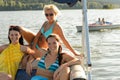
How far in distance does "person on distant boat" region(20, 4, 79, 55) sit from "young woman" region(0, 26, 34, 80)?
384 millimetres

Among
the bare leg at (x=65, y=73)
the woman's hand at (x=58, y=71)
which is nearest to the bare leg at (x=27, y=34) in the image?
the woman's hand at (x=58, y=71)

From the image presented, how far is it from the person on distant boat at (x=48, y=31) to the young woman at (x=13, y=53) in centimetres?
38

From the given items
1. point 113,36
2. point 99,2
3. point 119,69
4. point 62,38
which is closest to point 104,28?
point 113,36

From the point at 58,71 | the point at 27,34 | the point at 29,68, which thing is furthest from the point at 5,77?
the point at 27,34

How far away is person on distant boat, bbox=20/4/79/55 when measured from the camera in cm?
645

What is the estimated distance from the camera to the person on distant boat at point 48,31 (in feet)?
21.2

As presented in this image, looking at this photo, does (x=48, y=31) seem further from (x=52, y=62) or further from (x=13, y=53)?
(x=52, y=62)

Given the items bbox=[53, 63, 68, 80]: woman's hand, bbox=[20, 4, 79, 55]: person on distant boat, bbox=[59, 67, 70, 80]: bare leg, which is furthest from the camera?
bbox=[20, 4, 79, 55]: person on distant boat

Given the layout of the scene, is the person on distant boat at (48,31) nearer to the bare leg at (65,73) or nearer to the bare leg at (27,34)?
the bare leg at (27,34)

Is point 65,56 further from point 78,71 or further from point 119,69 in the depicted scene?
point 119,69

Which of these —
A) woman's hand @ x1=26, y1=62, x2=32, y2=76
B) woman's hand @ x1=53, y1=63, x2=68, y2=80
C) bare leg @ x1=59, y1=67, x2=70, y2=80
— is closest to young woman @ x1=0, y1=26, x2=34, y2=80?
woman's hand @ x1=26, y1=62, x2=32, y2=76

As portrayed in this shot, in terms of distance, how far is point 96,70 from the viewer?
15.9 m

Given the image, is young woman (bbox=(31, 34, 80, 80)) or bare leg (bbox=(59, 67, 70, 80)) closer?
bare leg (bbox=(59, 67, 70, 80))

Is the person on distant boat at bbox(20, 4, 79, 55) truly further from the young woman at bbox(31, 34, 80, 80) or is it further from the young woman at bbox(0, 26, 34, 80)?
the young woman at bbox(31, 34, 80, 80)
